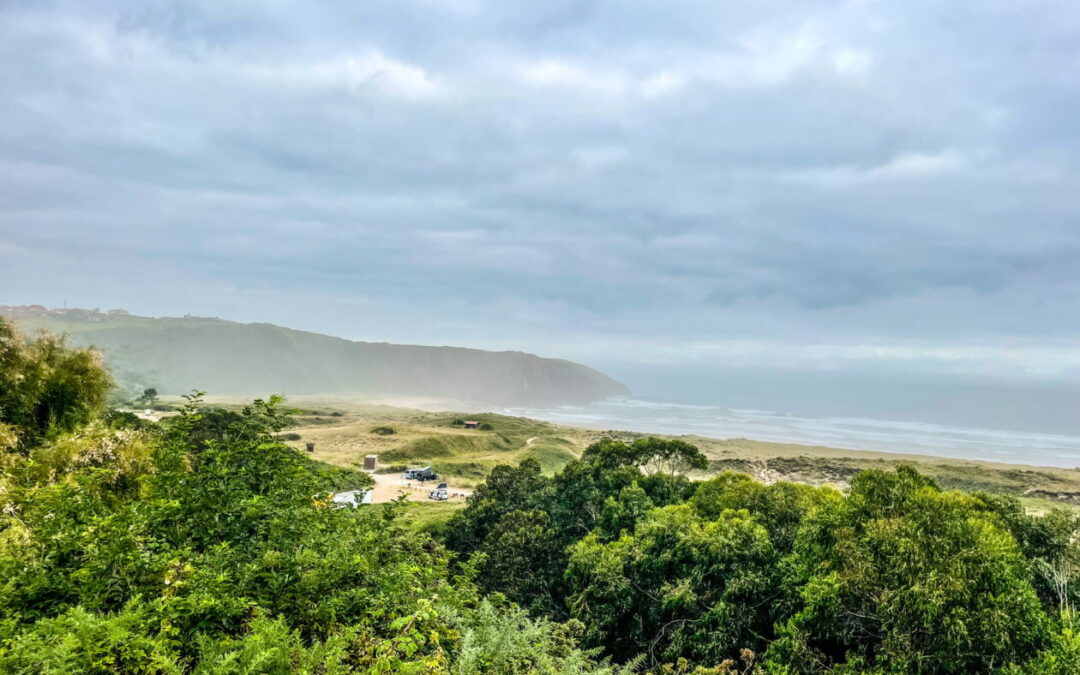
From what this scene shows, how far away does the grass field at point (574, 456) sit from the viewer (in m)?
41.2

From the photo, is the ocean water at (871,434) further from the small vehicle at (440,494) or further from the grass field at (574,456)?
the small vehicle at (440,494)

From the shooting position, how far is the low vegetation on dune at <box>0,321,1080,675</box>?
475 cm

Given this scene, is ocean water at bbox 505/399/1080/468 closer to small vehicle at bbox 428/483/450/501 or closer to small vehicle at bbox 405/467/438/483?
small vehicle at bbox 405/467/438/483

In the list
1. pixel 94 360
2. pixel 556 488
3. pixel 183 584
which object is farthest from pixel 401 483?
pixel 183 584

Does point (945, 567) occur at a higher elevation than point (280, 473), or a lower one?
lower

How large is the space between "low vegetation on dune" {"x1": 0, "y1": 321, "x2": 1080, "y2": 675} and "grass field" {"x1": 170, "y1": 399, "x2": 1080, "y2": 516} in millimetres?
16674

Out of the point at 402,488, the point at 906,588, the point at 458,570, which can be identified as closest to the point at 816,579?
the point at 906,588

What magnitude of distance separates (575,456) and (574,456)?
0.23 m

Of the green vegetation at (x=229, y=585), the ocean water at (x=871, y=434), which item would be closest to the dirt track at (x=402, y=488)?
the green vegetation at (x=229, y=585)

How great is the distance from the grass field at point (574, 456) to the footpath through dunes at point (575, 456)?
9 centimetres

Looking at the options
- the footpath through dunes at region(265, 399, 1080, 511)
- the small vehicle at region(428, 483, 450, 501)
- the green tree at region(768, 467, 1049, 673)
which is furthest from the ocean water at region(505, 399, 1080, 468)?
the green tree at region(768, 467, 1049, 673)

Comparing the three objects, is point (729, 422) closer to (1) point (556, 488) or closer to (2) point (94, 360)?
(1) point (556, 488)

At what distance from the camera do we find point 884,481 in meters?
13.0

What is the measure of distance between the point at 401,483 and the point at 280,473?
42.7 m
